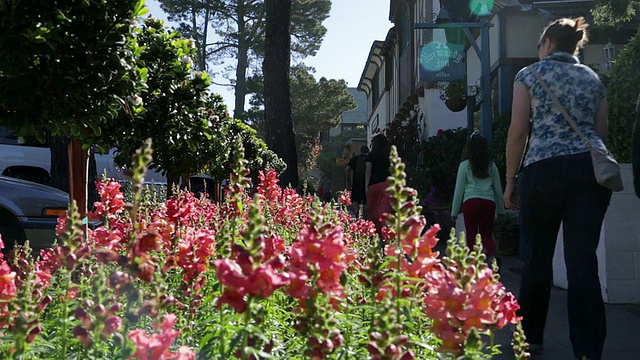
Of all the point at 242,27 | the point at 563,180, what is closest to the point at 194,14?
the point at 242,27

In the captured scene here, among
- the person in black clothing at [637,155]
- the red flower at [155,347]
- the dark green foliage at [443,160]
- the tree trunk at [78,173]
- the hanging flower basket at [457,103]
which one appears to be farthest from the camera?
the hanging flower basket at [457,103]

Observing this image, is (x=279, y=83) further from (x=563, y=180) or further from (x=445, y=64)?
(x=563, y=180)

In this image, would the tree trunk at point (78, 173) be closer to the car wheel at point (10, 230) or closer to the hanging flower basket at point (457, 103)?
the car wheel at point (10, 230)

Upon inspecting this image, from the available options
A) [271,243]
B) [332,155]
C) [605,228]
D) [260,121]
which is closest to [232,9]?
Answer: [260,121]

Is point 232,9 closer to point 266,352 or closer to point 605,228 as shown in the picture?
point 605,228

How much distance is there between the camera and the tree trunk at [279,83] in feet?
51.1

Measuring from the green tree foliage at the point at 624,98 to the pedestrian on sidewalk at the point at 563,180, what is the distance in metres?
3.06

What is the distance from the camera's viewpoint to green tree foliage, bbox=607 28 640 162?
296 inches

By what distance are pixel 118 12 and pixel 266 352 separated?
2.76m

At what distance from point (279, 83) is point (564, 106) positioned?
38.1 feet

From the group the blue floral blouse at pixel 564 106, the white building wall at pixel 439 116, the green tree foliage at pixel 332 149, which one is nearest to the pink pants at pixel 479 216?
the blue floral blouse at pixel 564 106

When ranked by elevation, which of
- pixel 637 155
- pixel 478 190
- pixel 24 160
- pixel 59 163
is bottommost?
pixel 478 190

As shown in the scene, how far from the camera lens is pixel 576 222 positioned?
4.27 meters

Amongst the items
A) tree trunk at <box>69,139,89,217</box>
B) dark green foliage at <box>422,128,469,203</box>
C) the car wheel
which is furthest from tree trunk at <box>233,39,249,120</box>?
tree trunk at <box>69,139,89,217</box>
